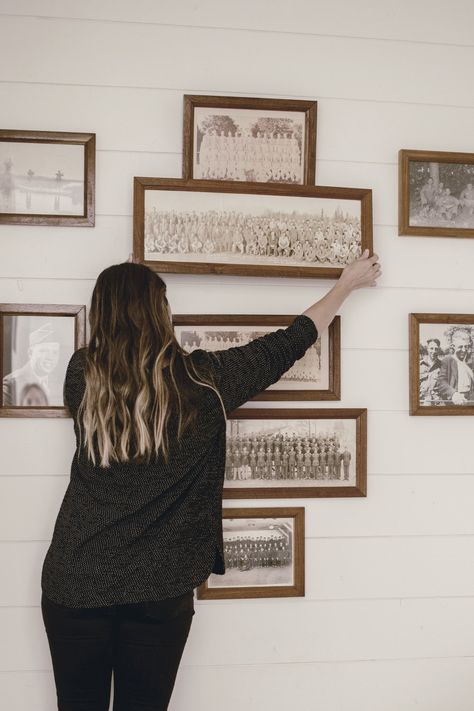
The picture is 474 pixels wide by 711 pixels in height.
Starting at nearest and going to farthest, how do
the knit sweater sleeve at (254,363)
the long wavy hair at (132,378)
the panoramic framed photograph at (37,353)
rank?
1. the long wavy hair at (132,378)
2. the knit sweater sleeve at (254,363)
3. the panoramic framed photograph at (37,353)

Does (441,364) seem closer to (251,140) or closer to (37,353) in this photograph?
(251,140)

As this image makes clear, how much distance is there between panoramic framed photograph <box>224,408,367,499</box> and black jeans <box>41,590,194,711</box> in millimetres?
449

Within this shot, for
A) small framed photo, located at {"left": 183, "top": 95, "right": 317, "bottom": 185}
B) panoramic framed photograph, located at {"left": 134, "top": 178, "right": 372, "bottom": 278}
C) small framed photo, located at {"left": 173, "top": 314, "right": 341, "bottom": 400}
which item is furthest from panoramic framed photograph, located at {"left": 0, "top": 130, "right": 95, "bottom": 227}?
small framed photo, located at {"left": 173, "top": 314, "right": 341, "bottom": 400}

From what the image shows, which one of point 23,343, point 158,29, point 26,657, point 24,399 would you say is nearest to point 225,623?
point 26,657

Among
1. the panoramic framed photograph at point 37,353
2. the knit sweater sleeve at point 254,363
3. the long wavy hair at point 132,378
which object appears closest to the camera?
the long wavy hair at point 132,378

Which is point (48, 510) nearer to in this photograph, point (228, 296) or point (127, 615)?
point (127, 615)

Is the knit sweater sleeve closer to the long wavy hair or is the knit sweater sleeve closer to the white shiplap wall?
the long wavy hair

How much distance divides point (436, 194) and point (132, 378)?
1.05 m

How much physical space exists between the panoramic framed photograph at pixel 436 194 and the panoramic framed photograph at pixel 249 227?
0.12 m

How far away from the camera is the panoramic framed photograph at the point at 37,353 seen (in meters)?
1.64

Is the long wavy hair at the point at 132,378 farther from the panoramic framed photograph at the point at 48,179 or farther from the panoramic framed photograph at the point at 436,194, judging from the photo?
the panoramic framed photograph at the point at 436,194

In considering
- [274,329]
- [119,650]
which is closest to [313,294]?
[274,329]

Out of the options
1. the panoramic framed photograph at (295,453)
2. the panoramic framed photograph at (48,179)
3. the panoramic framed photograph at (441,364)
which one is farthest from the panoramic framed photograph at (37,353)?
the panoramic framed photograph at (441,364)

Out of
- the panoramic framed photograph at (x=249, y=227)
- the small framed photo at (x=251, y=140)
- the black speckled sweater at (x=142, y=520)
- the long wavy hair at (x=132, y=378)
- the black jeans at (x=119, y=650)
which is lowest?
the black jeans at (x=119, y=650)
